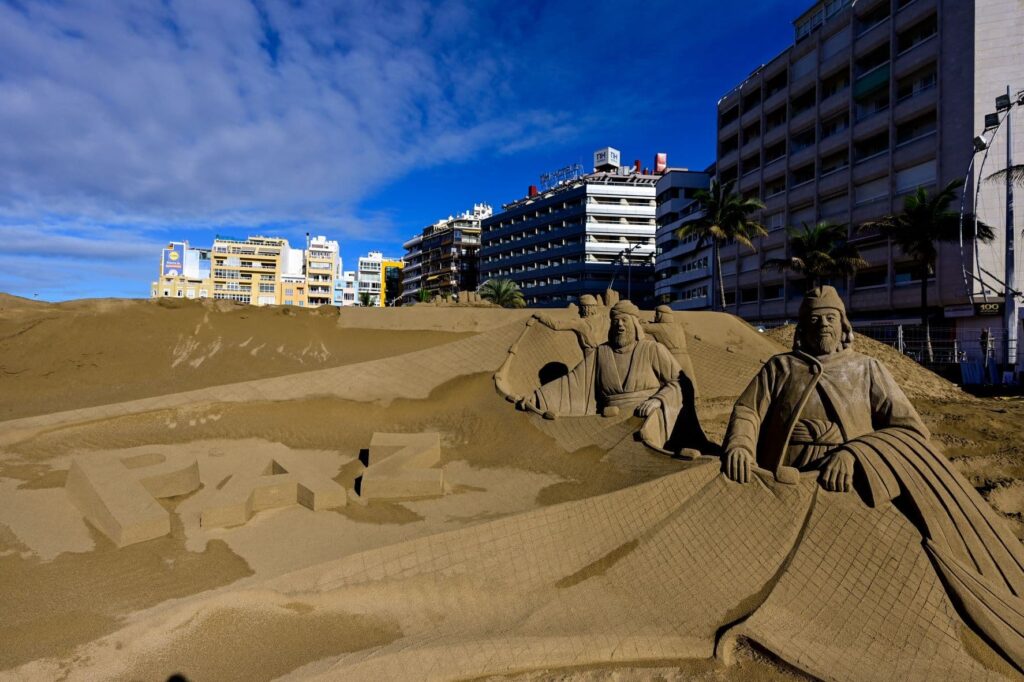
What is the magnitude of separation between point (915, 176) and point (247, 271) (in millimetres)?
80179

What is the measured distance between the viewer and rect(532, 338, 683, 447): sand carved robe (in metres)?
8.36

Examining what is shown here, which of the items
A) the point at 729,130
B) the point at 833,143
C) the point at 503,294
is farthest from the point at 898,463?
the point at 729,130

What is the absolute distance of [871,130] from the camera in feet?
112

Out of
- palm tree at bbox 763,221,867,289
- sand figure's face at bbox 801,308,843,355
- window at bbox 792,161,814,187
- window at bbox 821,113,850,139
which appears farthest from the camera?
window at bbox 792,161,814,187

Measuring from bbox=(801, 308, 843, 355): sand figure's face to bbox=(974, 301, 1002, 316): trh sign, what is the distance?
2924cm

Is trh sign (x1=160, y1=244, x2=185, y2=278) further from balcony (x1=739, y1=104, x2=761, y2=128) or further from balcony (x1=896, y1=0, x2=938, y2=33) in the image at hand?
balcony (x1=896, y1=0, x2=938, y2=33)

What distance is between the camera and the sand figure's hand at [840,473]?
501cm

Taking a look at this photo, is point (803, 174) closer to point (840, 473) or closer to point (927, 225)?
point (927, 225)

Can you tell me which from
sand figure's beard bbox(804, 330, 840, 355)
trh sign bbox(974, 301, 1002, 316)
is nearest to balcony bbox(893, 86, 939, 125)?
trh sign bbox(974, 301, 1002, 316)

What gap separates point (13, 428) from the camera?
8930 mm

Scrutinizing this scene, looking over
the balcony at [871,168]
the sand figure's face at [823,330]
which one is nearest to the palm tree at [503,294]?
the balcony at [871,168]

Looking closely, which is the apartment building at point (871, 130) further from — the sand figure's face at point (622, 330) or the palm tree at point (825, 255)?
the sand figure's face at point (622, 330)

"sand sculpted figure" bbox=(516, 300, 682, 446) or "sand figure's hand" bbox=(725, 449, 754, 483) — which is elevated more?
"sand sculpted figure" bbox=(516, 300, 682, 446)

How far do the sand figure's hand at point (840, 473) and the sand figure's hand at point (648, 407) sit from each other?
302cm
